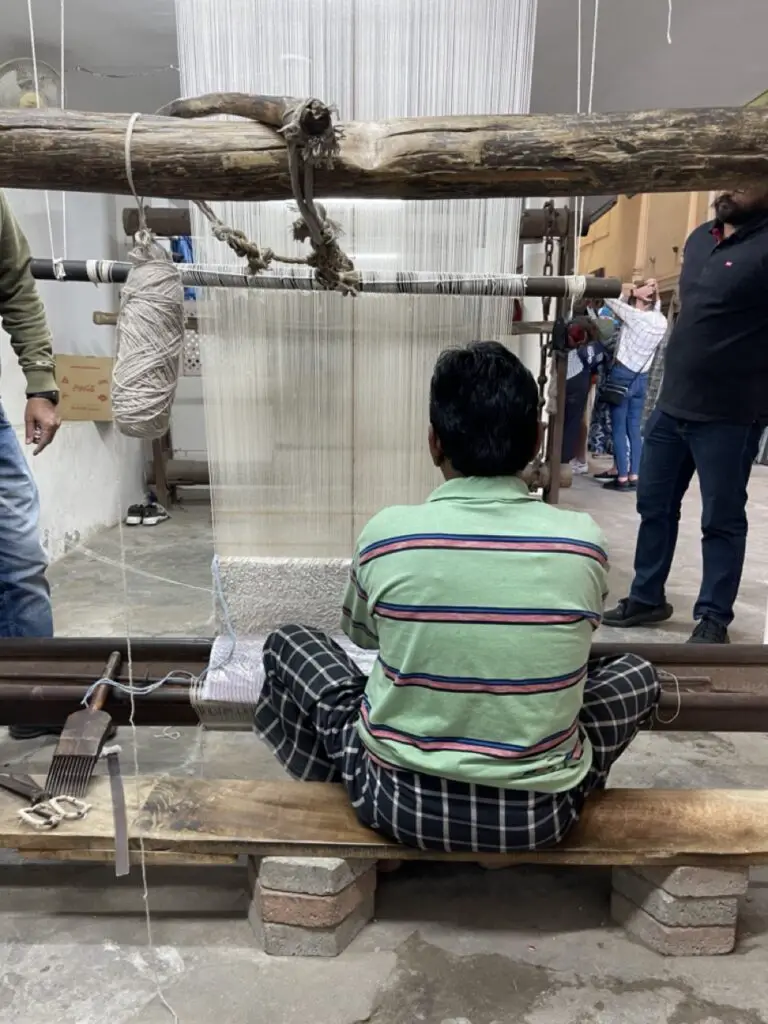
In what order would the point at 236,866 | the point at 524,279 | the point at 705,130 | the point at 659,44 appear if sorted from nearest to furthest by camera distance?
1. the point at 705,130
2. the point at 236,866
3. the point at 524,279
4. the point at 659,44

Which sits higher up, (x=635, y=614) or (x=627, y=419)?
(x=627, y=419)

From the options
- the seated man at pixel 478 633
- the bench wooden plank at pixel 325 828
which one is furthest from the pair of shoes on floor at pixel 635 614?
the seated man at pixel 478 633

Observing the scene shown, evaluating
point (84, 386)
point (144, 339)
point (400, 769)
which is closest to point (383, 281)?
point (144, 339)

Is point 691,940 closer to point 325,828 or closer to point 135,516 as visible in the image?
point 325,828

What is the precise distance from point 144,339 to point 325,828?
2.85 ft

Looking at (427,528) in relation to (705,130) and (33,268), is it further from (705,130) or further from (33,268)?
(33,268)

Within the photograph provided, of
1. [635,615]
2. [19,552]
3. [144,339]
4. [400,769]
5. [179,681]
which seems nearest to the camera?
[400,769]

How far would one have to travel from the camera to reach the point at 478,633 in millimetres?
1031

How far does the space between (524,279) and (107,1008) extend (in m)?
1.62

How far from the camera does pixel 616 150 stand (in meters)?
1.04

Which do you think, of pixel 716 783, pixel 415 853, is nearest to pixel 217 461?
pixel 415 853

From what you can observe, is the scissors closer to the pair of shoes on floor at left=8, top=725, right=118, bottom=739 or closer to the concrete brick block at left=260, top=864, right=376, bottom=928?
the concrete brick block at left=260, top=864, right=376, bottom=928


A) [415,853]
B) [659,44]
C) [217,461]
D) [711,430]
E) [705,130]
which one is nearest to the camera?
[705,130]

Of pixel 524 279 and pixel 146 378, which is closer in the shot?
pixel 146 378
